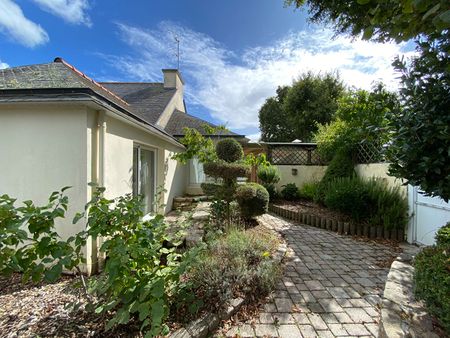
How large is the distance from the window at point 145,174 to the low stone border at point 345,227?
493cm

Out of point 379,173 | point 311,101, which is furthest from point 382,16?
point 311,101

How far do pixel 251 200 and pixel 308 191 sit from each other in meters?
4.73

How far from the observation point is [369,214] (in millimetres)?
6344

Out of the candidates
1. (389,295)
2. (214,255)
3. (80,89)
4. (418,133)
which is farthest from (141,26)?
(389,295)

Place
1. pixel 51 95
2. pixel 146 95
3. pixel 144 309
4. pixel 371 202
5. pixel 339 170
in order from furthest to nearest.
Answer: pixel 146 95 → pixel 339 170 → pixel 371 202 → pixel 51 95 → pixel 144 309

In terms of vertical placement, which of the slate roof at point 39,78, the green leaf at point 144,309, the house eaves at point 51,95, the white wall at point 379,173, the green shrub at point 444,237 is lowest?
the green leaf at point 144,309

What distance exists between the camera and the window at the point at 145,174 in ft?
18.5

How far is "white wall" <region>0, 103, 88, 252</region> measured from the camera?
361 cm

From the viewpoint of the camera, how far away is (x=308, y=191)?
9.63m

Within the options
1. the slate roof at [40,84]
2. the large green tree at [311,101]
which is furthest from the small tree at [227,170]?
the large green tree at [311,101]

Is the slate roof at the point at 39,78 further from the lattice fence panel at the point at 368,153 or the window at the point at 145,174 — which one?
the lattice fence panel at the point at 368,153

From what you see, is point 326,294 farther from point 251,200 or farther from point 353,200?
point 353,200

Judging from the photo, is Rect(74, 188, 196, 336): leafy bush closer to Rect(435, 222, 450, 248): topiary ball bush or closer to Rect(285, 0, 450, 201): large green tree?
Rect(285, 0, 450, 201): large green tree

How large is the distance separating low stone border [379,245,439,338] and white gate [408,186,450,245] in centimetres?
293
